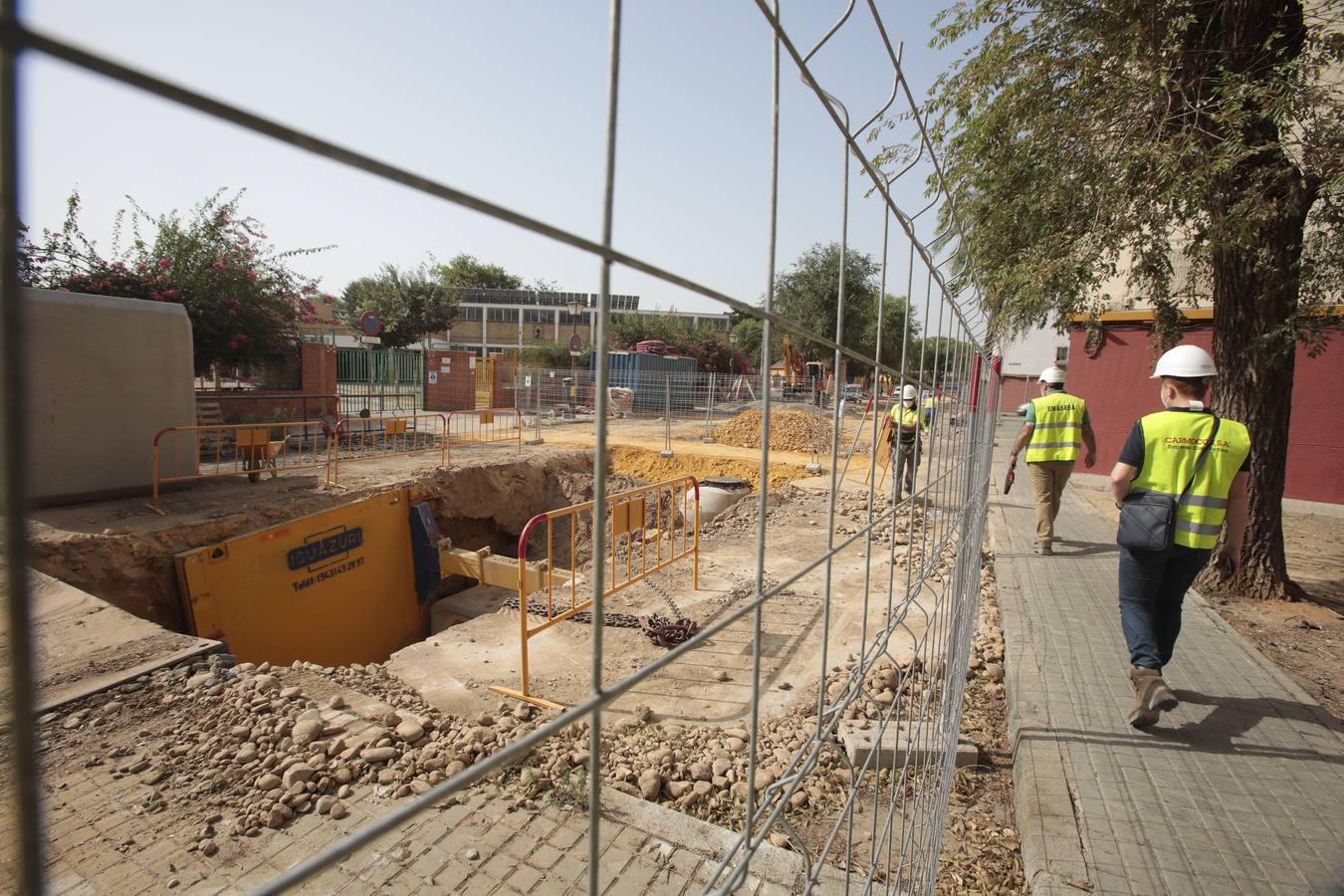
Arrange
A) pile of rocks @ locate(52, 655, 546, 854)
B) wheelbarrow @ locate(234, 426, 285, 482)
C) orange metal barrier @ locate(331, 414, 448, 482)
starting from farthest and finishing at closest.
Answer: orange metal barrier @ locate(331, 414, 448, 482) → wheelbarrow @ locate(234, 426, 285, 482) → pile of rocks @ locate(52, 655, 546, 854)

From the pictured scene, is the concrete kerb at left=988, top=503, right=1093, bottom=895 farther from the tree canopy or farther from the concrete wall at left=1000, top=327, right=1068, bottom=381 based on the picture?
the concrete wall at left=1000, top=327, right=1068, bottom=381

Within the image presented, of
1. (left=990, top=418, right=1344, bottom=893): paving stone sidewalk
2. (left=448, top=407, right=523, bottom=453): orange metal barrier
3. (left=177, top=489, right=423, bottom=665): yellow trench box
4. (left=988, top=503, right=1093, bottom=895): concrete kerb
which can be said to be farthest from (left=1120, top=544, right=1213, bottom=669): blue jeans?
(left=448, top=407, right=523, bottom=453): orange metal barrier

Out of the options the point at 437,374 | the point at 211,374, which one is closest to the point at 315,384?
the point at 211,374

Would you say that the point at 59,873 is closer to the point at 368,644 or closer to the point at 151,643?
the point at 151,643

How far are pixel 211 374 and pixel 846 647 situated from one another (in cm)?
1161

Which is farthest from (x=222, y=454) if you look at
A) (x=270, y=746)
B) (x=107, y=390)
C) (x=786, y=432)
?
(x=786, y=432)

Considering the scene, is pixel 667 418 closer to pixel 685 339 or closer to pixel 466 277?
pixel 466 277

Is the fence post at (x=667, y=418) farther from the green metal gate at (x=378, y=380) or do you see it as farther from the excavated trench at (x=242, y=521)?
the green metal gate at (x=378, y=380)

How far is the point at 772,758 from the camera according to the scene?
3.73 m

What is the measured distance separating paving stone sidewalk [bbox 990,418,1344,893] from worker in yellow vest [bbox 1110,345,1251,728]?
1.13 feet

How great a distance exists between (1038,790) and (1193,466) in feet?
5.72

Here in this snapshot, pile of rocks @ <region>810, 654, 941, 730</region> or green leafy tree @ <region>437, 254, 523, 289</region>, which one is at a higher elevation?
green leafy tree @ <region>437, 254, 523, 289</region>

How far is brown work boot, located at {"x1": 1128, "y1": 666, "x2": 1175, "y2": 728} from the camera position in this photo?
3398mm

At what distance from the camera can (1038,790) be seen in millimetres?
3041
